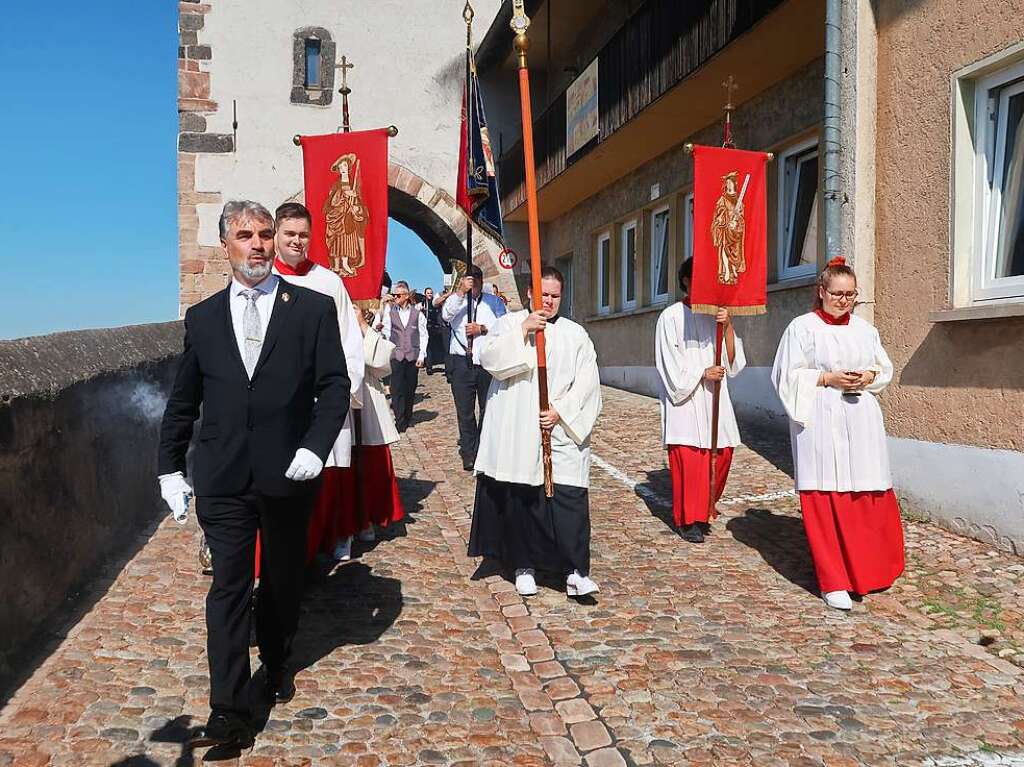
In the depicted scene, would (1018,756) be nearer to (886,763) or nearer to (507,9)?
(886,763)

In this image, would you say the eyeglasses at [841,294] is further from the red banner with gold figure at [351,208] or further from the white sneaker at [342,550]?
the white sneaker at [342,550]

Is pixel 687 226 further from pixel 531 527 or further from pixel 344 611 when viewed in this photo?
pixel 344 611

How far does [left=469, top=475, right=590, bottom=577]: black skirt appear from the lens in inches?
189

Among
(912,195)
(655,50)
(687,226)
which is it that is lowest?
(912,195)

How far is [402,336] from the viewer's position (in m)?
11.5

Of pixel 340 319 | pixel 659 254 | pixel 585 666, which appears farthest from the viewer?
pixel 659 254

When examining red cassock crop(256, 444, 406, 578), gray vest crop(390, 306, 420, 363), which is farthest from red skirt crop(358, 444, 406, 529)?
gray vest crop(390, 306, 420, 363)

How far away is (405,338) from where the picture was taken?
1154cm

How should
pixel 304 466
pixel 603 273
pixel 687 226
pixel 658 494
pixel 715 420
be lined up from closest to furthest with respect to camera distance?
pixel 304 466 < pixel 715 420 < pixel 658 494 < pixel 687 226 < pixel 603 273

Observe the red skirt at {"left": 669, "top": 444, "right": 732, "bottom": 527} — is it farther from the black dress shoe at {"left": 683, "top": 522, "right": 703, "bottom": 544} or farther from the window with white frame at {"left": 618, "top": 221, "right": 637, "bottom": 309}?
the window with white frame at {"left": 618, "top": 221, "right": 637, "bottom": 309}

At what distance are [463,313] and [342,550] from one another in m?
4.44

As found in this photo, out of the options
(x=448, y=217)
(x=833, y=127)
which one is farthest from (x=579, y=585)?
(x=448, y=217)

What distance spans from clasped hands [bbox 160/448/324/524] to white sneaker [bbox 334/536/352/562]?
8.02 feet

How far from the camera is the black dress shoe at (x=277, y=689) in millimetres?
3525
